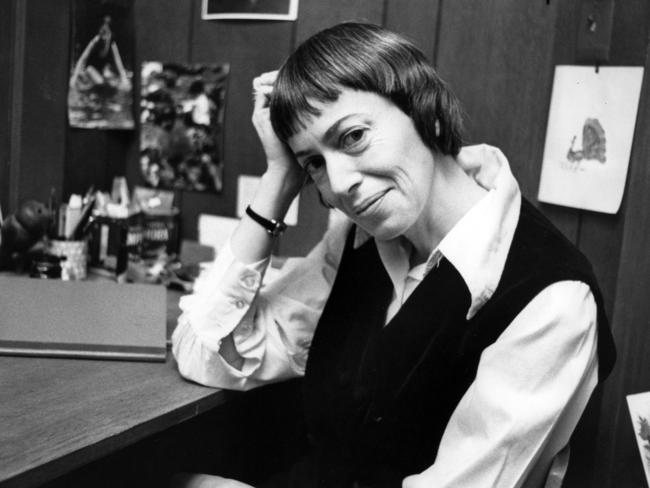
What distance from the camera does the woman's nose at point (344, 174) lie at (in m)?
1.07

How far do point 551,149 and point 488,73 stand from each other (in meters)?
0.20

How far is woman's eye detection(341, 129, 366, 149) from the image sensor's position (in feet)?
3.48

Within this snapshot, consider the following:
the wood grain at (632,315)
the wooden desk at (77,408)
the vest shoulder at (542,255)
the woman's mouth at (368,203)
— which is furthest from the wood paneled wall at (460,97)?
the wooden desk at (77,408)

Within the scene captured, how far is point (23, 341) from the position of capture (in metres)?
1.14

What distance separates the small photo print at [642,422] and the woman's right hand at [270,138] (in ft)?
2.13

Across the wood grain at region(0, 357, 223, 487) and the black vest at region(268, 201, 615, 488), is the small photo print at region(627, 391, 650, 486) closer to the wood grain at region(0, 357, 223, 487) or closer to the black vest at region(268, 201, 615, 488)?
the black vest at region(268, 201, 615, 488)

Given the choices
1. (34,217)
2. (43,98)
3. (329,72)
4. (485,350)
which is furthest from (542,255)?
(43,98)

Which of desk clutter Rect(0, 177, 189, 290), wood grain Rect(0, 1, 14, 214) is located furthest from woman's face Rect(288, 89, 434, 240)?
wood grain Rect(0, 1, 14, 214)

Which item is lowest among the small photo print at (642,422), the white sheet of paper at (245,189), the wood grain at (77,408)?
the small photo print at (642,422)

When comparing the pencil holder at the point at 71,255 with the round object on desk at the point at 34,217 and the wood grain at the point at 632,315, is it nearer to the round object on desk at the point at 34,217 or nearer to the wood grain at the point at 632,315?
the round object on desk at the point at 34,217

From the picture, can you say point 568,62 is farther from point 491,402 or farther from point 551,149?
point 491,402

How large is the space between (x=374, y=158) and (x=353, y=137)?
4cm

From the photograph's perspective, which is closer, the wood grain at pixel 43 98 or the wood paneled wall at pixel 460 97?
the wood paneled wall at pixel 460 97

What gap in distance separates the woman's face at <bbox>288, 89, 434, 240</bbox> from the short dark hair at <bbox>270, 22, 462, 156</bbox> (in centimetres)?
2
